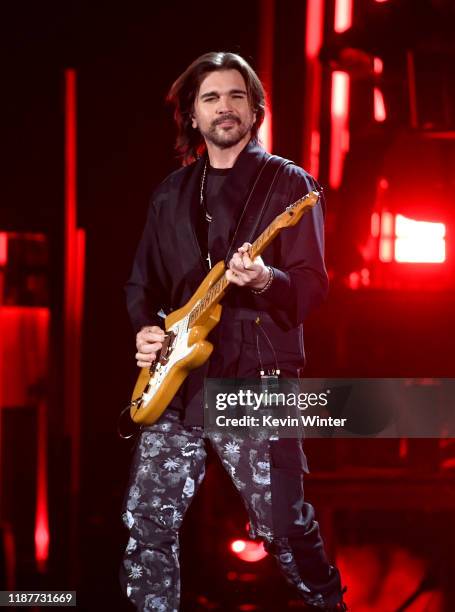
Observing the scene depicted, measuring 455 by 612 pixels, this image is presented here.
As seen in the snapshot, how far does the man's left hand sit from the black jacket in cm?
13

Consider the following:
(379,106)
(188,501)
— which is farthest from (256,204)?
(379,106)

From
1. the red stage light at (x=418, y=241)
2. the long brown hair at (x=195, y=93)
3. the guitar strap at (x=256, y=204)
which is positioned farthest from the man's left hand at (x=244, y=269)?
the red stage light at (x=418, y=241)

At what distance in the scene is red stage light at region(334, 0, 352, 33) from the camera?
11.1ft

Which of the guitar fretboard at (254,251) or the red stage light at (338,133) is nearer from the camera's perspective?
the guitar fretboard at (254,251)

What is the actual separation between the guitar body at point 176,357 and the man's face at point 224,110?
1.54 ft

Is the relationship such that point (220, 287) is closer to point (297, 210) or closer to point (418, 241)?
point (297, 210)

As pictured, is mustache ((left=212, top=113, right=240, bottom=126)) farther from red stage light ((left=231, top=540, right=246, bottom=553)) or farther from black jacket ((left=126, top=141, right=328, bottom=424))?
red stage light ((left=231, top=540, right=246, bottom=553))

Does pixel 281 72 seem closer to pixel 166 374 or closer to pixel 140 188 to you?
pixel 140 188

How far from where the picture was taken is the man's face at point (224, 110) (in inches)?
90.3

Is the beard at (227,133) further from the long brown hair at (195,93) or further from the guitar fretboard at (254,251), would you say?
the guitar fretboard at (254,251)

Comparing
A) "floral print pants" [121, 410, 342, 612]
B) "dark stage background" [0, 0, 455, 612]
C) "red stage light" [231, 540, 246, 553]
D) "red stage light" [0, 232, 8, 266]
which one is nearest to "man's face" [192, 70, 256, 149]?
"dark stage background" [0, 0, 455, 612]

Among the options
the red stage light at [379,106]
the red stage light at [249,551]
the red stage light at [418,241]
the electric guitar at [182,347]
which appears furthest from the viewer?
the red stage light at [418,241]

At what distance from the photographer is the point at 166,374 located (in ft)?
7.11

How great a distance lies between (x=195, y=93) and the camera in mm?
2383
